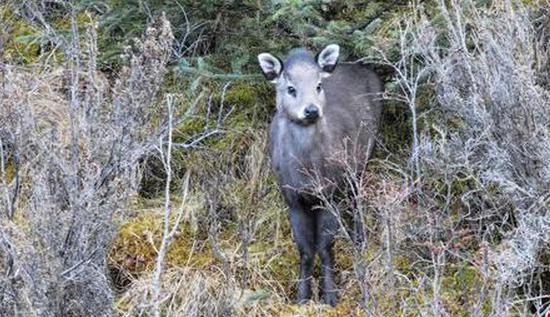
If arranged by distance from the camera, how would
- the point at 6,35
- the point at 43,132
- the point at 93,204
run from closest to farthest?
the point at 93,204 → the point at 43,132 → the point at 6,35

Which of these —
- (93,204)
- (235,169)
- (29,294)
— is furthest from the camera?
(235,169)

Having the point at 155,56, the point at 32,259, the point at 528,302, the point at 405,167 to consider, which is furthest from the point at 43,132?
the point at 528,302

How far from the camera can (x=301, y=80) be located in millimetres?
6695

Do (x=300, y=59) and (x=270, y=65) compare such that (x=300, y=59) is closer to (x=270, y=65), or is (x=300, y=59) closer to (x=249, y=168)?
(x=270, y=65)

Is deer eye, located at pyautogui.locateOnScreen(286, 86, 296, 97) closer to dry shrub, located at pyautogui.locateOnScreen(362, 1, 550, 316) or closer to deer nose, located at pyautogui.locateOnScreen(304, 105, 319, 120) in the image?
deer nose, located at pyautogui.locateOnScreen(304, 105, 319, 120)

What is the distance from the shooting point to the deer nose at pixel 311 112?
6.56 m

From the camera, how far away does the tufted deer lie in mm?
6633

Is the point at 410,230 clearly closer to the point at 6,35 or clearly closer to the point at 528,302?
the point at 528,302

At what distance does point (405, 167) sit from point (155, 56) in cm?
192

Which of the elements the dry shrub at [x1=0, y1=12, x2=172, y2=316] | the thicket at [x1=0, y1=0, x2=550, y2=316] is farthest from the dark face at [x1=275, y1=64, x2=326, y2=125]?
the dry shrub at [x1=0, y1=12, x2=172, y2=316]

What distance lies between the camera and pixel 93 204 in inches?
228

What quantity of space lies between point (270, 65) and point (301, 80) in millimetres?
255

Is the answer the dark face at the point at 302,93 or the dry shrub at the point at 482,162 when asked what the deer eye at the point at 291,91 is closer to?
the dark face at the point at 302,93

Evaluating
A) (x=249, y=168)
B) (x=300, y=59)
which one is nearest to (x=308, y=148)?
(x=300, y=59)
